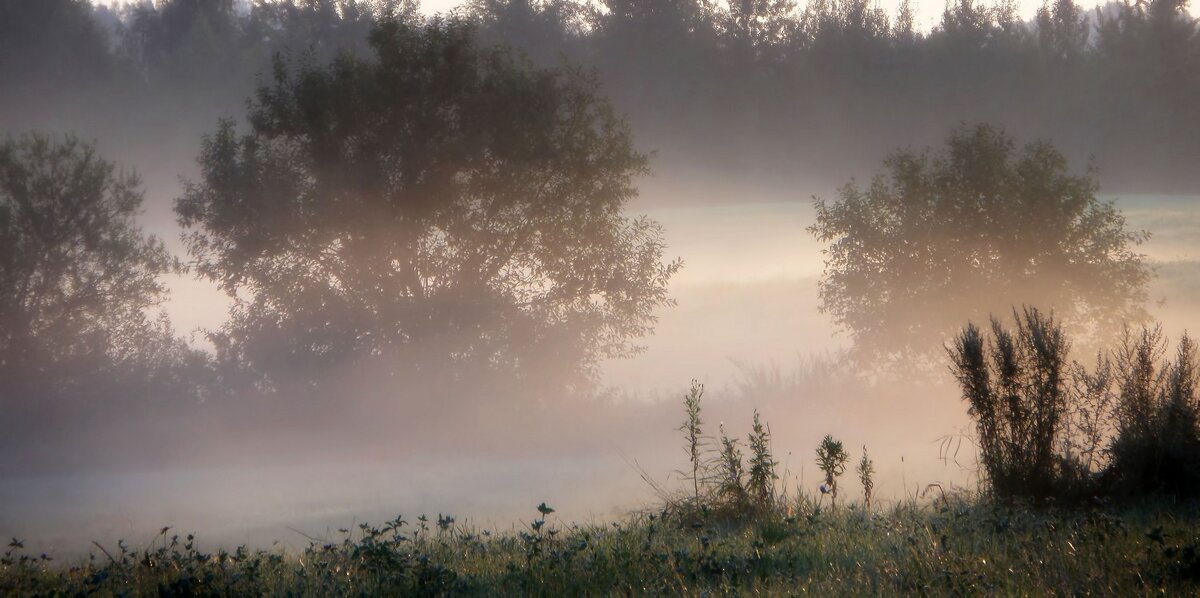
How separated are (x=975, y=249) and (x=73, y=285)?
964 inches

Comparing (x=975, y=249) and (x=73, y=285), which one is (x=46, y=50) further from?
(x=975, y=249)

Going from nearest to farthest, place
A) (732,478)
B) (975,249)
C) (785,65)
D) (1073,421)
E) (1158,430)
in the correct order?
(1158,430) → (1073,421) → (732,478) → (975,249) → (785,65)

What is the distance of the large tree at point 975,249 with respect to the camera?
20.9 m

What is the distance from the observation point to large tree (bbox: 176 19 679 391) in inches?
905

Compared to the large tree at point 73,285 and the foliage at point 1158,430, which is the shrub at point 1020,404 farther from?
the large tree at point 73,285

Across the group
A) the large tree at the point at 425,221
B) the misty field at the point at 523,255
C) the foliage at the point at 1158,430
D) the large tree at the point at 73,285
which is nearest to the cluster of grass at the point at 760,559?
the foliage at the point at 1158,430

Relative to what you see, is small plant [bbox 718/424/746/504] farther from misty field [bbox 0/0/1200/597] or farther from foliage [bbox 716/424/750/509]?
misty field [bbox 0/0/1200/597]

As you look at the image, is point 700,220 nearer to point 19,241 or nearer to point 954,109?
point 954,109

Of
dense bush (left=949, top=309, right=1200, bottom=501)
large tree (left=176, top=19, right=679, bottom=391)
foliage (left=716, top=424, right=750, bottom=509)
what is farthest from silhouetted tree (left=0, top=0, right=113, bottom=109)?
dense bush (left=949, top=309, right=1200, bottom=501)

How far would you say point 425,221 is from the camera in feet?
77.6

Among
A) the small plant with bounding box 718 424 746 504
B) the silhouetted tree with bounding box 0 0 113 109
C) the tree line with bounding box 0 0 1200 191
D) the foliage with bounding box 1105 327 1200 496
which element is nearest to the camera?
the foliage with bounding box 1105 327 1200 496

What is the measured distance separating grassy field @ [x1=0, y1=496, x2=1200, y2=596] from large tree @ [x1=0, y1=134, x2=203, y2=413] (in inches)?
800

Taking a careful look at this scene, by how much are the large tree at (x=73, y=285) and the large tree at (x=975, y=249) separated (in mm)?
18471

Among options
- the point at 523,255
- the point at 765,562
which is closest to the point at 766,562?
the point at 765,562
